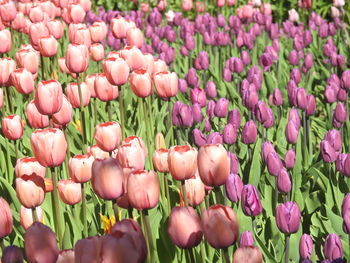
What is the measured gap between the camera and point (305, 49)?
5.85 m

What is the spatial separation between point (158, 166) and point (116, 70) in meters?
0.65

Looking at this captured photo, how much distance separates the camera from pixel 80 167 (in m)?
2.11

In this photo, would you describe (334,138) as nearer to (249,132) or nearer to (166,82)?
(249,132)

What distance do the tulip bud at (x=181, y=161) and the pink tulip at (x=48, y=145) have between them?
0.36 metres

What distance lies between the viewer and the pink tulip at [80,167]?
6.88ft

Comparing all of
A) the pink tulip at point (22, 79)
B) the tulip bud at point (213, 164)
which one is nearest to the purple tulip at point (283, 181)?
the tulip bud at point (213, 164)

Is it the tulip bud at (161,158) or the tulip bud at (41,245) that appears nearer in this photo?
the tulip bud at (41,245)

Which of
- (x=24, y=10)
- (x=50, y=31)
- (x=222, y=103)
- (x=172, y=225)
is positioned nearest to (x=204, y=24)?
(x=24, y=10)

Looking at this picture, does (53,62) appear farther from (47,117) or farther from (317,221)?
(317,221)

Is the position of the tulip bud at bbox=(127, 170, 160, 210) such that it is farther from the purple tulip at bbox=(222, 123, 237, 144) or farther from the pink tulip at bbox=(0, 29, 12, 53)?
the pink tulip at bbox=(0, 29, 12, 53)

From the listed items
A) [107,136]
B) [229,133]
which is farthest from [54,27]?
[107,136]

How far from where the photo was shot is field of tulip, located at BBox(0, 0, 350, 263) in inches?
62.9

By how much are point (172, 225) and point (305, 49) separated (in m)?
4.55

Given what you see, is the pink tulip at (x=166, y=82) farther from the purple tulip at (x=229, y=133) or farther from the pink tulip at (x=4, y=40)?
the pink tulip at (x=4, y=40)
